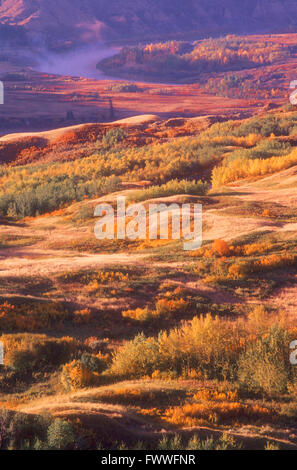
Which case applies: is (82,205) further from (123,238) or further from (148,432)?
(148,432)

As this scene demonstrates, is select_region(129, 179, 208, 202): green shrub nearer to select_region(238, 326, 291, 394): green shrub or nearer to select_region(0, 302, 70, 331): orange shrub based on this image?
select_region(0, 302, 70, 331): orange shrub

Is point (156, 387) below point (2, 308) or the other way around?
below

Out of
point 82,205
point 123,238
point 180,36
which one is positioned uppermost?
point 180,36

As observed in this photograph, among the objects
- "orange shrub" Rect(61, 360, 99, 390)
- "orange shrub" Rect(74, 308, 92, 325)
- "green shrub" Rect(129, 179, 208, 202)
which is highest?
"green shrub" Rect(129, 179, 208, 202)

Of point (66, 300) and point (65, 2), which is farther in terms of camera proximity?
point (65, 2)

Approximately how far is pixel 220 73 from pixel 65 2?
71352mm

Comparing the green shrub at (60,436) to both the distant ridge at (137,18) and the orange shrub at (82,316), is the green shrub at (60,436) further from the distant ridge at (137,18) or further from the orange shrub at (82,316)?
the distant ridge at (137,18)

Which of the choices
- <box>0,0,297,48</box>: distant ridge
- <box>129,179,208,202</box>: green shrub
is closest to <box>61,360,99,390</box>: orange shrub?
<box>129,179,208,202</box>: green shrub

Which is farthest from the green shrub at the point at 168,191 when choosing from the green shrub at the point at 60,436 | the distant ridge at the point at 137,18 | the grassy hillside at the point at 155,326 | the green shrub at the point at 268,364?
the distant ridge at the point at 137,18

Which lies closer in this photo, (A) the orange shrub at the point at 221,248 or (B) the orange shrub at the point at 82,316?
(B) the orange shrub at the point at 82,316

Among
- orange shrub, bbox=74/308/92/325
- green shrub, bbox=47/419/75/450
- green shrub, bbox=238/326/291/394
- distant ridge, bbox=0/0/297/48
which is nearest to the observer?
green shrub, bbox=47/419/75/450

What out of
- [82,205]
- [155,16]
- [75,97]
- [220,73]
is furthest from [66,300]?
[155,16]

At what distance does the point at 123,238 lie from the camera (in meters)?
17.3

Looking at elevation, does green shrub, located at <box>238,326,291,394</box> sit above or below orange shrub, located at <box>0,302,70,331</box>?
below
